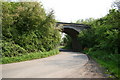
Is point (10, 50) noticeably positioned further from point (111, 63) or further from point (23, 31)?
point (111, 63)

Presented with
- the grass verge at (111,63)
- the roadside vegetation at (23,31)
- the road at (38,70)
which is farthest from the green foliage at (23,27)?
the grass verge at (111,63)

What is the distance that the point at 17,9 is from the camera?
10766mm

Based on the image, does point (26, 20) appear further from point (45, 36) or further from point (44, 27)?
point (45, 36)

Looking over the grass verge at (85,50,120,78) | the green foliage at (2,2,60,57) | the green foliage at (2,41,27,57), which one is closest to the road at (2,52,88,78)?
the green foliage at (2,41,27,57)

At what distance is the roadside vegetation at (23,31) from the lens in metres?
9.18

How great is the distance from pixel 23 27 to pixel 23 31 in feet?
1.31

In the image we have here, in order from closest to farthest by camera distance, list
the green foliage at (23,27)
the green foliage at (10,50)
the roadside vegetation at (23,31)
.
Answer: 1. the green foliage at (10,50)
2. the roadside vegetation at (23,31)
3. the green foliage at (23,27)

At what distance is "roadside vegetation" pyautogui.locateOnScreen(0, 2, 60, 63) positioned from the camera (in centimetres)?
918

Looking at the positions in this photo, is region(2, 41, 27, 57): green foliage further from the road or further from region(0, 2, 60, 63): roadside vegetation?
the road

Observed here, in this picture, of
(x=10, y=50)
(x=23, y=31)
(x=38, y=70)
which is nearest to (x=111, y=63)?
(x=38, y=70)

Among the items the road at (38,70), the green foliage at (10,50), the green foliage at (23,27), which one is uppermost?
the green foliage at (23,27)

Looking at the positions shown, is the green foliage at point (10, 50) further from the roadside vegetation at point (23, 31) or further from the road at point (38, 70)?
the road at point (38, 70)

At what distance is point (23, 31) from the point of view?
11297 millimetres

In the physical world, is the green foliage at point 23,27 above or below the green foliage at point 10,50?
above
